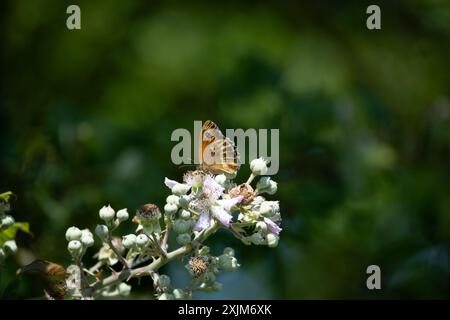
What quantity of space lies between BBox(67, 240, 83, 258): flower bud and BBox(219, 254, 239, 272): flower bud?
338mm

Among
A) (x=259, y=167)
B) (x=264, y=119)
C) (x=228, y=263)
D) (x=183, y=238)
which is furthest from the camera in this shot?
(x=264, y=119)

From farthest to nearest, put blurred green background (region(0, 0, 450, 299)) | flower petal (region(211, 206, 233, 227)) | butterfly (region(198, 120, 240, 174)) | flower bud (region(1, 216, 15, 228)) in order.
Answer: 1. blurred green background (region(0, 0, 450, 299))
2. butterfly (region(198, 120, 240, 174))
3. flower bud (region(1, 216, 15, 228))
4. flower petal (region(211, 206, 233, 227))

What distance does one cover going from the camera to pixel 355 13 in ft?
16.3

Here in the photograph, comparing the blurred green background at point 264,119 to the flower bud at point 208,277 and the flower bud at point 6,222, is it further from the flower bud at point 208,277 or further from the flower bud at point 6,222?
the flower bud at point 208,277

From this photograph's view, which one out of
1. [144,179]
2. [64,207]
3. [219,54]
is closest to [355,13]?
[219,54]

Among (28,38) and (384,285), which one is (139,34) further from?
(384,285)

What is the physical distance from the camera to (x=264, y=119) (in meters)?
3.57

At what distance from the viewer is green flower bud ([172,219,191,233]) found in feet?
5.90

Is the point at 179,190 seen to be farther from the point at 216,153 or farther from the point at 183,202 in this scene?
the point at 216,153

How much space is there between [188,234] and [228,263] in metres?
0.15

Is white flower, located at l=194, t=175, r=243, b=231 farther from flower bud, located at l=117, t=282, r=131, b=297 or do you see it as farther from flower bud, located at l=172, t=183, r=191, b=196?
flower bud, located at l=117, t=282, r=131, b=297

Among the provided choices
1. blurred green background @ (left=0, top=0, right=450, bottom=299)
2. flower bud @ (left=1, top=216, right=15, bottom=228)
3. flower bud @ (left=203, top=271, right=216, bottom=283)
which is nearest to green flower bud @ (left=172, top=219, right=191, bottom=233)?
flower bud @ (left=203, top=271, right=216, bottom=283)

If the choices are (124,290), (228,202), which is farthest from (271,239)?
(124,290)

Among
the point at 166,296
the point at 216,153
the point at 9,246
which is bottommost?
the point at 166,296
